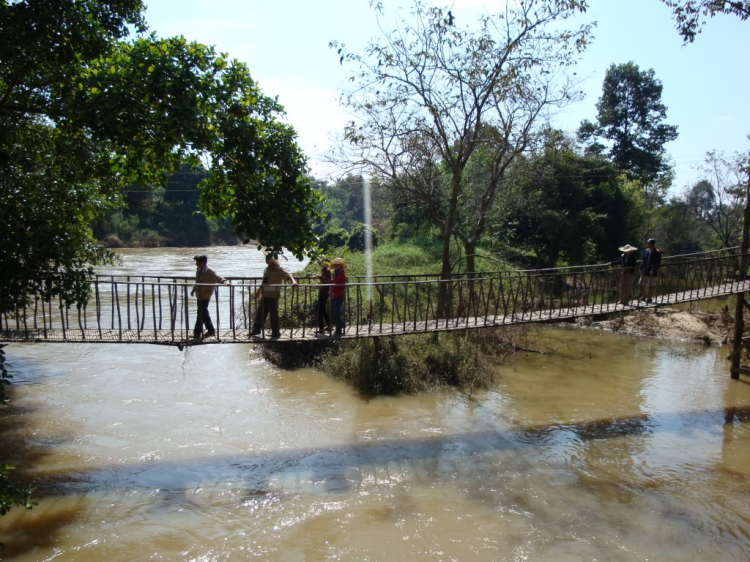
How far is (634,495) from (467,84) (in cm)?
813

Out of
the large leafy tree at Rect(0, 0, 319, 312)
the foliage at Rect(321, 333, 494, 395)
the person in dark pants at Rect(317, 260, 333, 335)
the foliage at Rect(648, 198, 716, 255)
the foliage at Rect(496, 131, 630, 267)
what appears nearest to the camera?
the large leafy tree at Rect(0, 0, 319, 312)

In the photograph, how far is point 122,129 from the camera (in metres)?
5.76

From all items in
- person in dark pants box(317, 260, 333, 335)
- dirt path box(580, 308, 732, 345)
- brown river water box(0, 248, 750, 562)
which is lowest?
brown river water box(0, 248, 750, 562)

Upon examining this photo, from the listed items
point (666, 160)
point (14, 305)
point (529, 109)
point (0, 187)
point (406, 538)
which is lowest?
point (406, 538)

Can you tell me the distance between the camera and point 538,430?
9.35m

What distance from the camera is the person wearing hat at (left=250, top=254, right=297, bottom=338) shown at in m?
8.16

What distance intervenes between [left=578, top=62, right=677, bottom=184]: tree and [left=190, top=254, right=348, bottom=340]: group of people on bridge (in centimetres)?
3208

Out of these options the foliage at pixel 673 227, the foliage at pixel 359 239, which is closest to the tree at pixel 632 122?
the foliage at pixel 673 227

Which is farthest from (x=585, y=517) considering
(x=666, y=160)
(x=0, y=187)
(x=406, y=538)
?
(x=666, y=160)

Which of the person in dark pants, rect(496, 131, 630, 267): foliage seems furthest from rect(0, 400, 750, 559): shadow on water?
rect(496, 131, 630, 267): foliage

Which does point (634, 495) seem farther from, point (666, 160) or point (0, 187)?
point (666, 160)

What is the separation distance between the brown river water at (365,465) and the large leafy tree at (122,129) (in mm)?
2814

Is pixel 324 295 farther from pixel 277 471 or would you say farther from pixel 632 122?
pixel 632 122

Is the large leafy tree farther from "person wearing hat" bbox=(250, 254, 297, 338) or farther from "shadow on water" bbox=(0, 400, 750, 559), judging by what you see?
"shadow on water" bbox=(0, 400, 750, 559)
